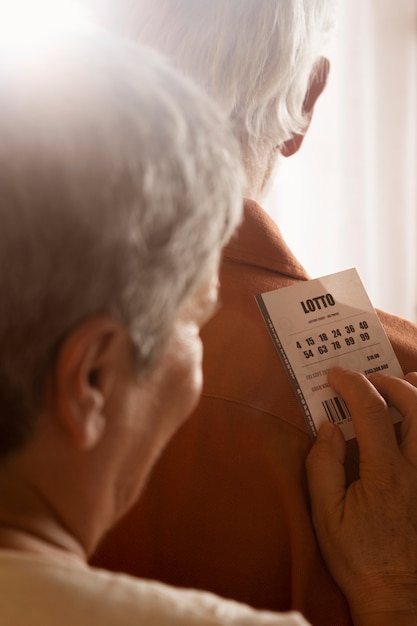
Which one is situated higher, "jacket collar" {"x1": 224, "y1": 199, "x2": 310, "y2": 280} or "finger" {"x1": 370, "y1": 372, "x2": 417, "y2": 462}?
"jacket collar" {"x1": 224, "y1": 199, "x2": 310, "y2": 280}

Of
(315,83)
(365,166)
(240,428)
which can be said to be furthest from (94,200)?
(365,166)

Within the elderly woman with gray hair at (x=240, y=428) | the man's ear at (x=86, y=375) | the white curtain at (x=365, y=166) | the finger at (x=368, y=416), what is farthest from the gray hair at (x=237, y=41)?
the white curtain at (x=365, y=166)

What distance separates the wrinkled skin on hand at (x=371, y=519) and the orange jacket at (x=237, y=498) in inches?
1.0

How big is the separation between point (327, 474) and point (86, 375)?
424mm

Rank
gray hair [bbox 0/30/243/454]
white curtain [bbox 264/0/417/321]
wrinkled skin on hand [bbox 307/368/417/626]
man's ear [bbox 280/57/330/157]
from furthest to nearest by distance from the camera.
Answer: white curtain [bbox 264/0/417/321], man's ear [bbox 280/57/330/157], wrinkled skin on hand [bbox 307/368/417/626], gray hair [bbox 0/30/243/454]

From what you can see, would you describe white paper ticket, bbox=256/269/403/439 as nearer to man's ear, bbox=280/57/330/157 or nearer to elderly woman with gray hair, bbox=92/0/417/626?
elderly woman with gray hair, bbox=92/0/417/626

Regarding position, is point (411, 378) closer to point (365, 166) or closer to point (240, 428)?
point (240, 428)

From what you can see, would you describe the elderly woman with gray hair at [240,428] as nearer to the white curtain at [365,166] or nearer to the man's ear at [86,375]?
the man's ear at [86,375]

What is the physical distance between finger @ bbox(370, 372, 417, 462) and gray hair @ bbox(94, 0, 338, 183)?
1.16ft

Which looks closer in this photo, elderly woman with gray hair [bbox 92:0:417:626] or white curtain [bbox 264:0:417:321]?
elderly woman with gray hair [bbox 92:0:417:626]

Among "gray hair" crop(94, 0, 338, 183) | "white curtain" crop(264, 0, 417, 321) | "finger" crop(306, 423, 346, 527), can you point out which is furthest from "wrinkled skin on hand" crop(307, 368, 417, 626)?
"white curtain" crop(264, 0, 417, 321)

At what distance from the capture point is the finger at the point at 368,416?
950 millimetres

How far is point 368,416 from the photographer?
37.8 inches

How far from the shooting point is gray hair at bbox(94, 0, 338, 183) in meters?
1.03
